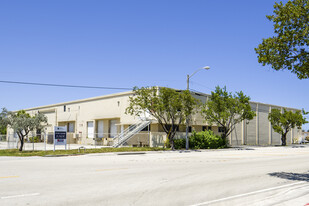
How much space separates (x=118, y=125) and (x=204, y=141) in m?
12.1

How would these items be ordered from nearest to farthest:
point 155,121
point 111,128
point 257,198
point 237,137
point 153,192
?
point 257,198
point 153,192
point 155,121
point 111,128
point 237,137

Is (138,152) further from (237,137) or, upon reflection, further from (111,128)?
(237,137)

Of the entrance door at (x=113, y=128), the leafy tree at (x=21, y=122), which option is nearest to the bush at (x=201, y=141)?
the entrance door at (x=113, y=128)


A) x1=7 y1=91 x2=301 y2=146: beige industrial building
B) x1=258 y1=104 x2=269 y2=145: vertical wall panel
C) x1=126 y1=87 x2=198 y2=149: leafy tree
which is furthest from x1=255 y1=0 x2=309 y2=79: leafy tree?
x1=258 y1=104 x2=269 y2=145: vertical wall panel

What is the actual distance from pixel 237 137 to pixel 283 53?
37.9 metres

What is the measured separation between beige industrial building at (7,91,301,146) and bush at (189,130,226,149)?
1.54 m

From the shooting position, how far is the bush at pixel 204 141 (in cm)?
3462

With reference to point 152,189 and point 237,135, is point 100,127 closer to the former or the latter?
point 237,135

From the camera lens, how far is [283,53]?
11914 mm

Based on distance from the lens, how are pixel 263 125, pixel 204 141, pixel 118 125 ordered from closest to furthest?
pixel 204 141 → pixel 118 125 → pixel 263 125

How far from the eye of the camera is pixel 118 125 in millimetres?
41094

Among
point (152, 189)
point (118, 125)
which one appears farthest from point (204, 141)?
point (152, 189)

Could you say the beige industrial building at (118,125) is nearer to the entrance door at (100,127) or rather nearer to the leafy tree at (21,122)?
the entrance door at (100,127)

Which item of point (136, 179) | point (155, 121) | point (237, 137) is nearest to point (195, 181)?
point (136, 179)
